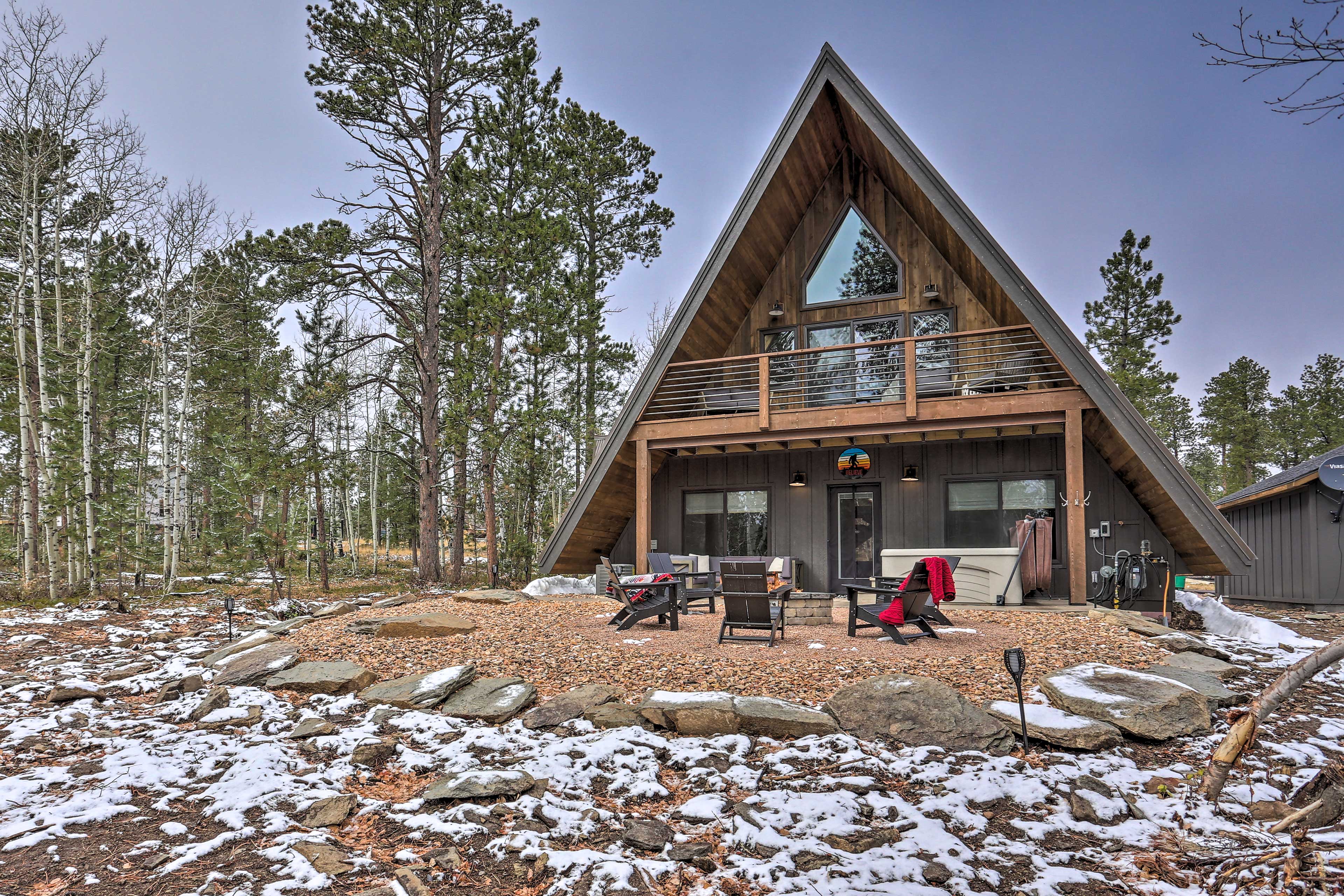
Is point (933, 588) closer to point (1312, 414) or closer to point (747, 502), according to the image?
point (747, 502)

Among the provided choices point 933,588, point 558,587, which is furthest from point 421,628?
point 933,588

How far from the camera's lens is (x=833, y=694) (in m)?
4.66

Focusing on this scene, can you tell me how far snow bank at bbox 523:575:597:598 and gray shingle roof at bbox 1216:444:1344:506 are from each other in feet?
44.2

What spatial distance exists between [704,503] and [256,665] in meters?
7.84

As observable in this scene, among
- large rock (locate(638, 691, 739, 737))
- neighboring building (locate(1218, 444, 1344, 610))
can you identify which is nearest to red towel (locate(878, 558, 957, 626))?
large rock (locate(638, 691, 739, 737))

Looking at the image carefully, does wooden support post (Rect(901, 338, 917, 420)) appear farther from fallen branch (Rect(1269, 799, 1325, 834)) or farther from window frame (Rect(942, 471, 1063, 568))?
fallen branch (Rect(1269, 799, 1325, 834))

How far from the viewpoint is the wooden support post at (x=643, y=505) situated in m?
10.2

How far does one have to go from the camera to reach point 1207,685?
4.91 metres

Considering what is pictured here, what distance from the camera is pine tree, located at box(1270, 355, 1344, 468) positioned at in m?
26.6

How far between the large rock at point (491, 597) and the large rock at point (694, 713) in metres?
5.42

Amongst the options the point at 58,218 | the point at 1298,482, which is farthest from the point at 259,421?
the point at 1298,482

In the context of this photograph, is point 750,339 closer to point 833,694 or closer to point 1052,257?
point 833,694

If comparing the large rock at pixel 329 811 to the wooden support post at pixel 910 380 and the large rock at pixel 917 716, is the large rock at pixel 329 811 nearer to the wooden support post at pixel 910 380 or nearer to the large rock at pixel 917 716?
the large rock at pixel 917 716

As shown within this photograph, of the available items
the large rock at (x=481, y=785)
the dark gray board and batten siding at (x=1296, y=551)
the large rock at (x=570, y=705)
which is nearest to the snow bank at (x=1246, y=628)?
the dark gray board and batten siding at (x=1296, y=551)
